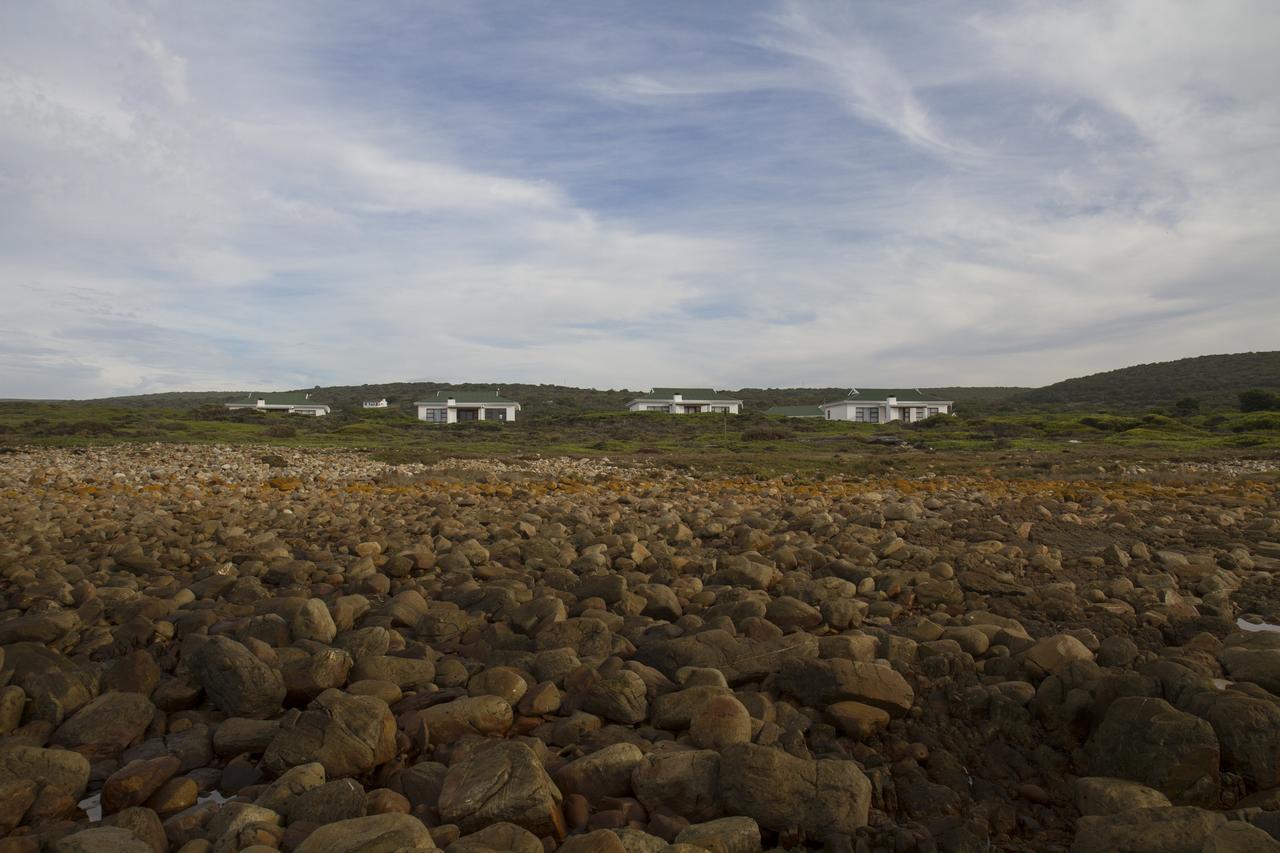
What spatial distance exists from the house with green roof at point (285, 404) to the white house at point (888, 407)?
48.6 meters

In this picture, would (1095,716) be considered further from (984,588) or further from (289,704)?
(289,704)

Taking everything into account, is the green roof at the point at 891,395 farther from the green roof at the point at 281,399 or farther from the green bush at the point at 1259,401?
the green roof at the point at 281,399

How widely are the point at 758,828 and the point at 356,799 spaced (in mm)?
1746

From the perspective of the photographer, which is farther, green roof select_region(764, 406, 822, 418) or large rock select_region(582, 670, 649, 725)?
green roof select_region(764, 406, 822, 418)

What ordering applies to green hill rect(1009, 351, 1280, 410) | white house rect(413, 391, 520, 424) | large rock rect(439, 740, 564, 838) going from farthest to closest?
green hill rect(1009, 351, 1280, 410) → white house rect(413, 391, 520, 424) → large rock rect(439, 740, 564, 838)

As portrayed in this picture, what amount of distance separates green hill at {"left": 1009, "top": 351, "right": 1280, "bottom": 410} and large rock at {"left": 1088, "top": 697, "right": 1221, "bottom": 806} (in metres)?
77.1

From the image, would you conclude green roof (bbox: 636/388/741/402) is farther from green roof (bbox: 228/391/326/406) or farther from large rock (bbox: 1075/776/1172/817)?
large rock (bbox: 1075/776/1172/817)

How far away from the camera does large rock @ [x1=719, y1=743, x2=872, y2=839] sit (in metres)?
3.63

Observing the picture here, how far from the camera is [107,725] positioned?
4.54 m

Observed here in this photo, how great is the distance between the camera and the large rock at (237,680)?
475cm

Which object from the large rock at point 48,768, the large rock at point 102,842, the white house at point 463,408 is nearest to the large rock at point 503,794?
the large rock at point 102,842

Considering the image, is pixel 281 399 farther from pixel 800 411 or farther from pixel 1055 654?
pixel 1055 654

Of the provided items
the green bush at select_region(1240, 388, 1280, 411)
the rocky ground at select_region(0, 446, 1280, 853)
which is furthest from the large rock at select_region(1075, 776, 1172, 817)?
the green bush at select_region(1240, 388, 1280, 411)

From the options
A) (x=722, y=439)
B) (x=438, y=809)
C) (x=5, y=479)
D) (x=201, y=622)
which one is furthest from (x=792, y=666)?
(x=722, y=439)
